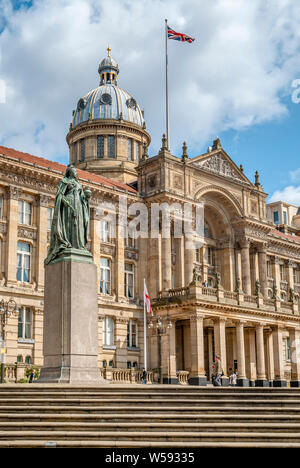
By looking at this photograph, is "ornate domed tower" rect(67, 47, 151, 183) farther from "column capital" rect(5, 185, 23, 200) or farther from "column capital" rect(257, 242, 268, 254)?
"column capital" rect(5, 185, 23, 200)

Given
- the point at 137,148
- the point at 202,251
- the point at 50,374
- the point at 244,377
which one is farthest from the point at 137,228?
the point at 50,374

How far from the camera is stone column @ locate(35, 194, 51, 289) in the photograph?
42.7m

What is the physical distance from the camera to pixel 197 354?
43906 mm

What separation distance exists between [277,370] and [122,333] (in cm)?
1452

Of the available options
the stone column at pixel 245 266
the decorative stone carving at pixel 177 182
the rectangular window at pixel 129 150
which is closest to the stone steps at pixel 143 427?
the decorative stone carving at pixel 177 182

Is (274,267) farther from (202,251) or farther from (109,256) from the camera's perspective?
(109,256)

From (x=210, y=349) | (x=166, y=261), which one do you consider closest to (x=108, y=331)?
(x=166, y=261)

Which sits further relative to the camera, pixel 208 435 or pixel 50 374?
pixel 50 374

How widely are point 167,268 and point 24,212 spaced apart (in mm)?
12485

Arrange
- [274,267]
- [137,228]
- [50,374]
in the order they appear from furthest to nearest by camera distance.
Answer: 1. [274,267]
2. [137,228]
3. [50,374]

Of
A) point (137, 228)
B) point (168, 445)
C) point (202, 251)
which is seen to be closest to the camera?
point (168, 445)

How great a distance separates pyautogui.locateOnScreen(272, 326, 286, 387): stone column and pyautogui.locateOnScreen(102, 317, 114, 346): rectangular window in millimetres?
15021

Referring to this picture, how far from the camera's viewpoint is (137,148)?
67.6m

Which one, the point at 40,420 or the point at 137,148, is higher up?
the point at 137,148
